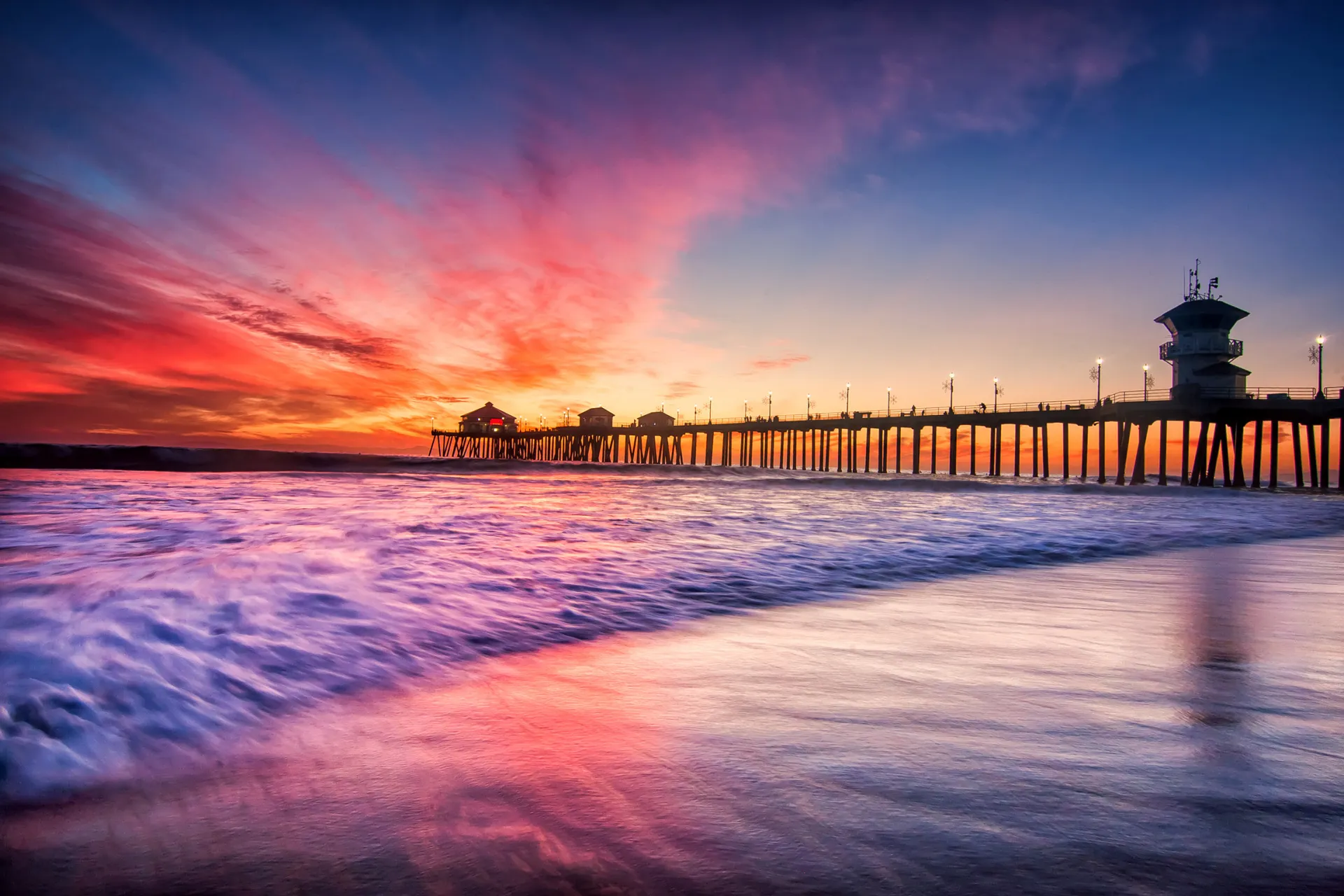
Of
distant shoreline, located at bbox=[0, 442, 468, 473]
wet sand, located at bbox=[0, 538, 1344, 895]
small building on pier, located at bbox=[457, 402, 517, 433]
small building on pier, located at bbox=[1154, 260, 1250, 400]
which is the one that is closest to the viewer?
wet sand, located at bbox=[0, 538, 1344, 895]

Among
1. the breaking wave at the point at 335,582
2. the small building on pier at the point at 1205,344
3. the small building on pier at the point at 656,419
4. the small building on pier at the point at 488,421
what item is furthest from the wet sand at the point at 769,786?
the small building on pier at the point at 488,421

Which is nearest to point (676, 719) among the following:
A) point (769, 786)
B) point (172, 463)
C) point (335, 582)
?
point (769, 786)

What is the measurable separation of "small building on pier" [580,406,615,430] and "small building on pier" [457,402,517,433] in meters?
20.0

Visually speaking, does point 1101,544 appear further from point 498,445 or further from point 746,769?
point 498,445

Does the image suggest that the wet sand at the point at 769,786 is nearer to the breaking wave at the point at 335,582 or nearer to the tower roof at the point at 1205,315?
the breaking wave at the point at 335,582

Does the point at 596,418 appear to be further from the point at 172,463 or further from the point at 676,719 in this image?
the point at 676,719

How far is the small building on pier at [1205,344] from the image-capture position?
4722 centimetres

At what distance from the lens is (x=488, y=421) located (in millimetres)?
124500

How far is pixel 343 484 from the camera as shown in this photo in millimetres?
20141

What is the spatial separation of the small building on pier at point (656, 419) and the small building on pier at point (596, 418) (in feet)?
18.8

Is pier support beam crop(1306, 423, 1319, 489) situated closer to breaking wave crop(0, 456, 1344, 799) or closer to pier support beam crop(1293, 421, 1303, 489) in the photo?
pier support beam crop(1293, 421, 1303, 489)

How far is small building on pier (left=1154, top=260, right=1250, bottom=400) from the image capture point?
47.2 meters

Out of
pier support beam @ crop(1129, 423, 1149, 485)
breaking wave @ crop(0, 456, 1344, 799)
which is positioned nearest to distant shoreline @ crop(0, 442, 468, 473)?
breaking wave @ crop(0, 456, 1344, 799)

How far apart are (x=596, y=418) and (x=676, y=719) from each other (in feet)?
358
